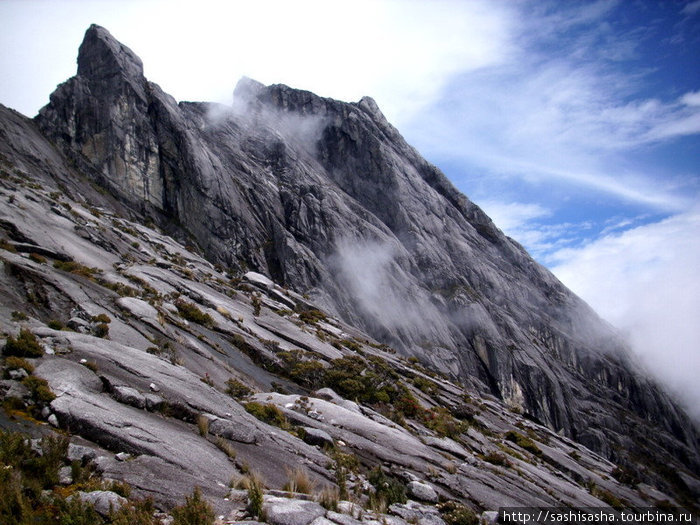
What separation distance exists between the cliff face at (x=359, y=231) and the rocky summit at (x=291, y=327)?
0.51 m

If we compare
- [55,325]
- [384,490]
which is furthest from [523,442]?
[55,325]

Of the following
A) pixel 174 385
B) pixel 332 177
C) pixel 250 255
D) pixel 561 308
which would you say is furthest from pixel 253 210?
pixel 561 308

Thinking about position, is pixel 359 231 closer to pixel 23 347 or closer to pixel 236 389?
pixel 236 389

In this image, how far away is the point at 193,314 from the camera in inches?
1139

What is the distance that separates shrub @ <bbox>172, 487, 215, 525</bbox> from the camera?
8.55m

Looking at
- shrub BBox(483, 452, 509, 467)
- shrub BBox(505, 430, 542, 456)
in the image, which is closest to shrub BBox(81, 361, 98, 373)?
shrub BBox(483, 452, 509, 467)

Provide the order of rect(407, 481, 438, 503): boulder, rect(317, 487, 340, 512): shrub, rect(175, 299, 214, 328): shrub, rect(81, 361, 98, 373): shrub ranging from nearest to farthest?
rect(317, 487, 340, 512): shrub, rect(81, 361, 98, 373): shrub, rect(407, 481, 438, 503): boulder, rect(175, 299, 214, 328): shrub

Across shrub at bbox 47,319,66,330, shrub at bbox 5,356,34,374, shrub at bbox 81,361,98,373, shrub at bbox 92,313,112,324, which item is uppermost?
shrub at bbox 92,313,112,324

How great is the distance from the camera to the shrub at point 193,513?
8.55 metres

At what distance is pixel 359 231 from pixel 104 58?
64.5 m

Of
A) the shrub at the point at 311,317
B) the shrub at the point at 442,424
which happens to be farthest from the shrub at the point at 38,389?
the shrub at the point at 311,317

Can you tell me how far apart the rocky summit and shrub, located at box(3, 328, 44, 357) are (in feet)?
0.22

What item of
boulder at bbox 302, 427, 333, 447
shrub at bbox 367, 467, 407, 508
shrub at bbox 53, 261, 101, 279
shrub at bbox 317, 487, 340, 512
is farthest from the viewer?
shrub at bbox 53, 261, 101, 279

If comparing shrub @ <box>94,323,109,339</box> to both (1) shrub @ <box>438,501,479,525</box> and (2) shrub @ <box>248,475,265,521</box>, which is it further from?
(1) shrub @ <box>438,501,479,525</box>
